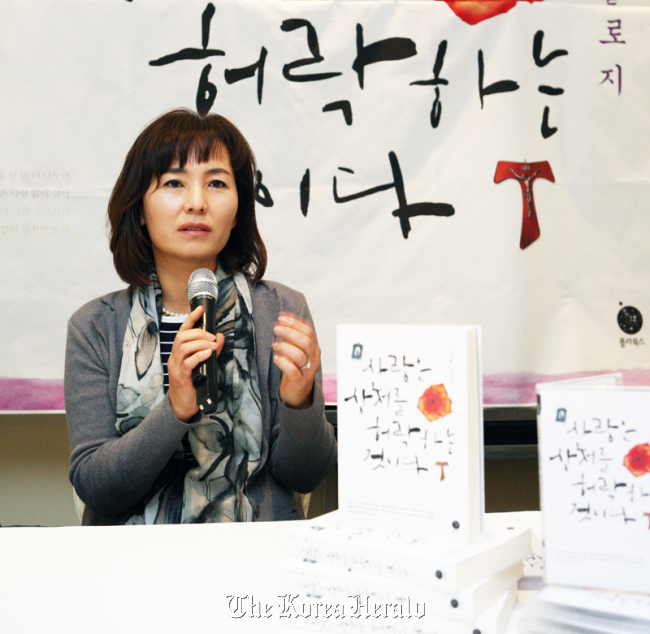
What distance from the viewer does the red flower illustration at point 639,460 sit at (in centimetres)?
57

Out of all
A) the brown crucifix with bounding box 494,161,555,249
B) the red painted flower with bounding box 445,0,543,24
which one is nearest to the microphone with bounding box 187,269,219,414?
the brown crucifix with bounding box 494,161,555,249

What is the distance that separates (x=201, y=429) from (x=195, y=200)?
1.50ft

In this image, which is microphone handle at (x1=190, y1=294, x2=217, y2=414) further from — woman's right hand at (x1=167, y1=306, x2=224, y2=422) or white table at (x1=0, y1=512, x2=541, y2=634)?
white table at (x1=0, y1=512, x2=541, y2=634)

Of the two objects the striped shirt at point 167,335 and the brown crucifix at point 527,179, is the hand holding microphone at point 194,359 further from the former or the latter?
the brown crucifix at point 527,179

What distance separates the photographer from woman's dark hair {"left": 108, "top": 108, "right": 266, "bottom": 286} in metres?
1.28

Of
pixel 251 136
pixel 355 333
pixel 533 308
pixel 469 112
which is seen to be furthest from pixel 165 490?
pixel 469 112

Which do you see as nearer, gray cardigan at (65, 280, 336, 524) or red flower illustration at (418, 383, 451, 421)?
red flower illustration at (418, 383, 451, 421)

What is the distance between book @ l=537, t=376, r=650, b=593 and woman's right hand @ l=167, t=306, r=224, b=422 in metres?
0.57

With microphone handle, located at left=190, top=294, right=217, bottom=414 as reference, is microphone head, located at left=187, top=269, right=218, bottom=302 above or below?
above

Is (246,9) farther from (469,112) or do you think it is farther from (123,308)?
(123,308)

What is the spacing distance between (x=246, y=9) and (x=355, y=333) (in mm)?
1549

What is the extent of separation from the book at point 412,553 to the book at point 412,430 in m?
0.02

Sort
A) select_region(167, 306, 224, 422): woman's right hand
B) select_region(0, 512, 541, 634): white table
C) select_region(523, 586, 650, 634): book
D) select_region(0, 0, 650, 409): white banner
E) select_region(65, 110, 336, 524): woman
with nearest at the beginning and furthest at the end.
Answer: select_region(523, 586, 650, 634): book
select_region(0, 512, 541, 634): white table
select_region(167, 306, 224, 422): woman's right hand
select_region(65, 110, 336, 524): woman
select_region(0, 0, 650, 409): white banner

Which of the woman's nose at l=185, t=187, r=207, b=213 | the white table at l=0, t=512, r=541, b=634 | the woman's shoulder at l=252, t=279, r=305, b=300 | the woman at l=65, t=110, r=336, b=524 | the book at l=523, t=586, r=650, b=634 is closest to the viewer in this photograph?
the book at l=523, t=586, r=650, b=634
